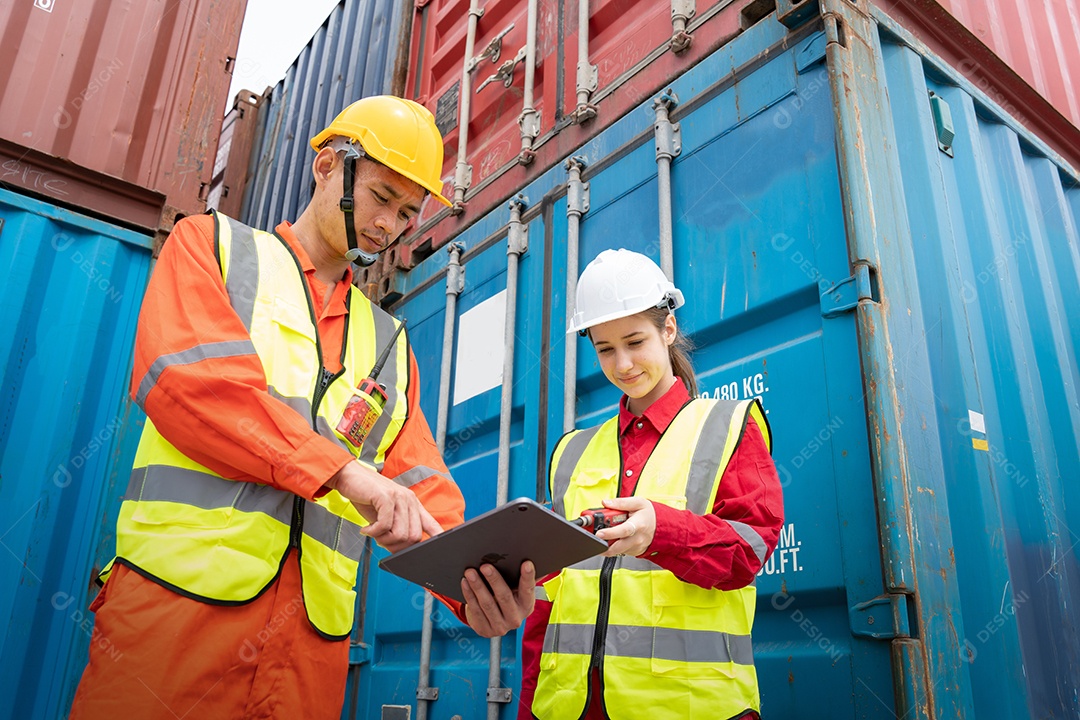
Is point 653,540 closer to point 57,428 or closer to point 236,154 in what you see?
point 57,428

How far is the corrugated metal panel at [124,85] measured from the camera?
12.0ft

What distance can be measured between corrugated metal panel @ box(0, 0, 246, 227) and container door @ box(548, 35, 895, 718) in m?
2.24

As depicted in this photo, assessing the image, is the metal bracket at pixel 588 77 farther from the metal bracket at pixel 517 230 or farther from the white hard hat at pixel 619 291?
the white hard hat at pixel 619 291

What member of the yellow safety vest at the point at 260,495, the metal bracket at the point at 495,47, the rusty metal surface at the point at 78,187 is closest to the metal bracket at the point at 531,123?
the metal bracket at the point at 495,47

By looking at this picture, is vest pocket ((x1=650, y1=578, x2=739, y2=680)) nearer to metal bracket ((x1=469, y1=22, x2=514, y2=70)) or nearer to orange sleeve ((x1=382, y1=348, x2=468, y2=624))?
orange sleeve ((x1=382, y1=348, x2=468, y2=624))

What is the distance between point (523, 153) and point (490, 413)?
3.70 ft

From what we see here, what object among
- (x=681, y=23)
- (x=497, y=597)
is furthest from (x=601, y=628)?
(x=681, y=23)

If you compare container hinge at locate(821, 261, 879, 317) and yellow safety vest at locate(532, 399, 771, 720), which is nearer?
yellow safety vest at locate(532, 399, 771, 720)

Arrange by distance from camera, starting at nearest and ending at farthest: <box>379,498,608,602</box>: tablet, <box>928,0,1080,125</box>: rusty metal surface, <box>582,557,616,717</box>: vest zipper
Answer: <box>379,498,608,602</box>: tablet → <box>582,557,616,717</box>: vest zipper → <box>928,0,1080,125</box>: rusty metal surface

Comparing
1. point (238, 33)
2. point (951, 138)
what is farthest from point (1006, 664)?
point (238, 33)

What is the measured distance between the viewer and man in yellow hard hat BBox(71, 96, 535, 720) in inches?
54.5

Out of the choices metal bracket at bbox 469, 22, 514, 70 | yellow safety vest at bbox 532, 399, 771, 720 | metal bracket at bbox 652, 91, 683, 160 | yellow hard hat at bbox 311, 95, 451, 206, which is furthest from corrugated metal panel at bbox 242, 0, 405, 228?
yellow safety vest at bbox 532, 399, 771, 720

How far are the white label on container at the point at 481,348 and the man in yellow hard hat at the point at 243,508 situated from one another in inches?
54.8

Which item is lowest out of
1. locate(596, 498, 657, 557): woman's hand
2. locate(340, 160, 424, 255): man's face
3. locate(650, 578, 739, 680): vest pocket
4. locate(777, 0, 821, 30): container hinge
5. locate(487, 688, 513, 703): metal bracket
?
locate(487, 688, 513, 703): metal bracket
